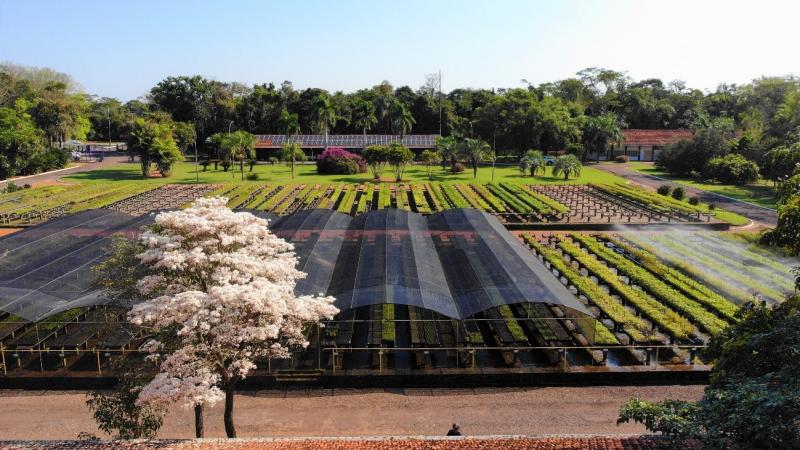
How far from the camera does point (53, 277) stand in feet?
74.9

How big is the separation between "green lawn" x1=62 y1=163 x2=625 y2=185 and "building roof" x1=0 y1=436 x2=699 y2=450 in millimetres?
49406

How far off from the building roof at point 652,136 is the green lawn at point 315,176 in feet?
57.3

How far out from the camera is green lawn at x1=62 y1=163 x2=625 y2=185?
62969mm

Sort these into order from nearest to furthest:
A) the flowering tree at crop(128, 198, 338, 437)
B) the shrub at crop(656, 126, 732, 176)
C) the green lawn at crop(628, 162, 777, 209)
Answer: the flowering tree at crop(128, 198, 338, 437) < the green lawn at crop(628, 162, 777, 209) < the shrub at crop(656, 126, 732, 176)

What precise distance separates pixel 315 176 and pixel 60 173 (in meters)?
32.6

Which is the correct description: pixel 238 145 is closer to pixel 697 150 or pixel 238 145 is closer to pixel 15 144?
pixel 15 144

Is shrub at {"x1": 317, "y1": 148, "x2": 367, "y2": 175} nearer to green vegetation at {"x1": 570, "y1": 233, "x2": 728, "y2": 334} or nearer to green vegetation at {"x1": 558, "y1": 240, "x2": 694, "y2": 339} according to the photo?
green vegetation at {"x1": 570, "y1": 233, "x2": 728, "y2": 334}

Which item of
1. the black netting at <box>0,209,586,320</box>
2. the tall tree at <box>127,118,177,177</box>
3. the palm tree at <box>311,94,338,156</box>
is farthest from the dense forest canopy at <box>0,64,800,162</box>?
the black netting at <box>0,209,586,320</box>

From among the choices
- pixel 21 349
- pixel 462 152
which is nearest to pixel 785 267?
pixel 21 349

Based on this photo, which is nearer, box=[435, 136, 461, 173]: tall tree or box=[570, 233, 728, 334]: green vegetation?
box=[570, 233, 728, 334]: green vegetation

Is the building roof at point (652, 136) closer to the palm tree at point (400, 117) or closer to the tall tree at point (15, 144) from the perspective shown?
the palm tree at point (400, 117)

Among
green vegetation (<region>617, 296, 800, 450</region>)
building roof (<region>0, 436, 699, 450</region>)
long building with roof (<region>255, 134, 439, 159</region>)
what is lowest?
building roof (<region>0, 436, 699, 450</region>)

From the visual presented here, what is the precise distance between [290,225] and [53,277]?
12.0 m

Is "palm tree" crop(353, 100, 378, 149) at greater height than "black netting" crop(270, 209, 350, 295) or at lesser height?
greater
